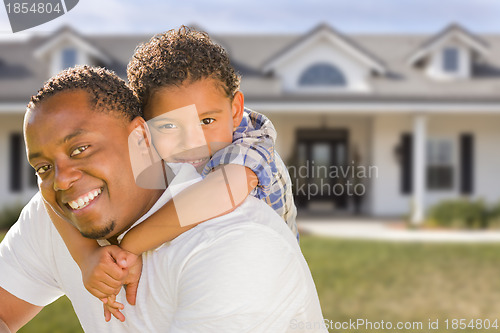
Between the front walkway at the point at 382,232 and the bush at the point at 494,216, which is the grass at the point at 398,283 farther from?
the bush at the point at 494,216

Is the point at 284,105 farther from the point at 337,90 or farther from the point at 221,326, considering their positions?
the point at 221,326

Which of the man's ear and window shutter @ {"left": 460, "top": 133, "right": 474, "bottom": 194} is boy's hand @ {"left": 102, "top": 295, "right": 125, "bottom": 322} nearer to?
the man's ear

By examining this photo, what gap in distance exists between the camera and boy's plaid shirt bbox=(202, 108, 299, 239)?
67.0 inches

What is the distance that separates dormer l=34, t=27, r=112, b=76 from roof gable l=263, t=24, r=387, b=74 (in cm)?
405

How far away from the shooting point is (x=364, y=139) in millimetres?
15086

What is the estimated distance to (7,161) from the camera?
14.1 meters

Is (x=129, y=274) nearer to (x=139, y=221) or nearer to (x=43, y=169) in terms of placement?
(x=139, y=221)

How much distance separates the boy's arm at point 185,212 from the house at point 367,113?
11.5m

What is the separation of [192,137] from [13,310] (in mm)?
721

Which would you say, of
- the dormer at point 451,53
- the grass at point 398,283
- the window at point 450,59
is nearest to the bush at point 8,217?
the grass at point 398,283

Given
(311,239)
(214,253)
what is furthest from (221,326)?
(311,239)

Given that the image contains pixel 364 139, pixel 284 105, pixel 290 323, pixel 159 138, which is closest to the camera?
pixel 290 323

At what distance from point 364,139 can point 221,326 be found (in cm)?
1429

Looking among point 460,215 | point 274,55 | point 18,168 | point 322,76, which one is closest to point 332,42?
point 322,76
